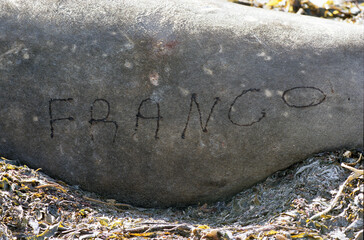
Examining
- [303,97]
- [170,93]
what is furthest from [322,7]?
[170,93]

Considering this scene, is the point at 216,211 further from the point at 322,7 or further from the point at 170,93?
the point at 322,7

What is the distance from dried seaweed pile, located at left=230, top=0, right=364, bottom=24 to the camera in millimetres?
3891

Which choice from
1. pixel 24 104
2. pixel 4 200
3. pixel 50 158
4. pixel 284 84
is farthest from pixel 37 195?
pixel 284 84

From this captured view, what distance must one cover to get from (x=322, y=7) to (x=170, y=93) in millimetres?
1925

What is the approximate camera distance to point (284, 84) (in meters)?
2.61

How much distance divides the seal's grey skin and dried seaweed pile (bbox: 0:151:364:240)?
0.32 ft

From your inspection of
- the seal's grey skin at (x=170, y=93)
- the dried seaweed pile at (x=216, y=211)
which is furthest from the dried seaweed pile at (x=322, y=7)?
the dried seaweed pile at (x=216, y=211)

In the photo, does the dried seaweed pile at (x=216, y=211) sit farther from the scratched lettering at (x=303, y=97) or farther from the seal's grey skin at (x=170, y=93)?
the scratched lettering at (x=303, y=97)

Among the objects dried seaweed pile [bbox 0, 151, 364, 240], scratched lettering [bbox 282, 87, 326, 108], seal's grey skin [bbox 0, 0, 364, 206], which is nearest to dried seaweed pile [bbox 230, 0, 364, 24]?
seal's grey skin [bbox 0, 0, 364, 206]

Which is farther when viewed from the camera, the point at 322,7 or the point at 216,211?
the point at 322,7

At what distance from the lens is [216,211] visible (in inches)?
106

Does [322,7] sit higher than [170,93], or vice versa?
[322,7]

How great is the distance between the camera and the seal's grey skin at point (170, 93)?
2621 millimetres

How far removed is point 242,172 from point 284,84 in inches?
20.6
